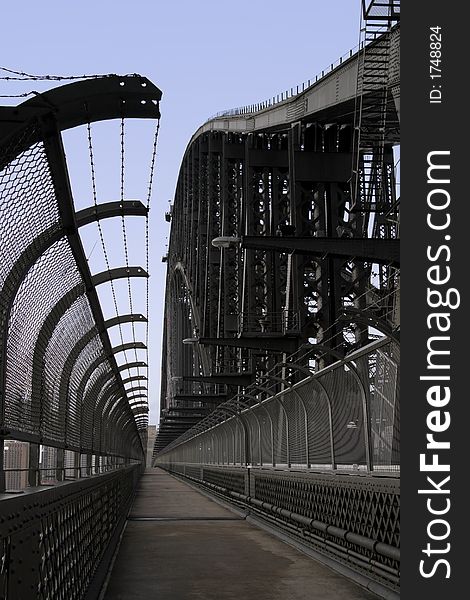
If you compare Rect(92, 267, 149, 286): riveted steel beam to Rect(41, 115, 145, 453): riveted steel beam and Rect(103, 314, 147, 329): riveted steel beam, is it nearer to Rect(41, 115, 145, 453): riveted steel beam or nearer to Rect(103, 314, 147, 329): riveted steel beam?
Rect(41, 115, 145, 453): riveted steel beam

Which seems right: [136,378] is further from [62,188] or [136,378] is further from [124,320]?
[62,188]

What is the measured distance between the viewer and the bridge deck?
11.1m

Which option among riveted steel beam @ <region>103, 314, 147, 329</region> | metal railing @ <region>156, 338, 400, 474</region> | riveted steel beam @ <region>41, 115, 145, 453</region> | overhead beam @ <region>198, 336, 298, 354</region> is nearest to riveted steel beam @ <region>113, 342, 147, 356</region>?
riveted steel beam @ <region>103, 314, 147, 329</region>

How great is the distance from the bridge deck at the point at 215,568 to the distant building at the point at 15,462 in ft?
5.46

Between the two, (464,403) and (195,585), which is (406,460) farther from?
(195,585)

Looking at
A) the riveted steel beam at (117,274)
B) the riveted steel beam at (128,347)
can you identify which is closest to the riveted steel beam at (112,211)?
the riveted steel beam at (117,274)

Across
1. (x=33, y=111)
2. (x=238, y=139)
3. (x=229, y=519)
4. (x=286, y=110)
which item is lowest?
(x=229, y=519)

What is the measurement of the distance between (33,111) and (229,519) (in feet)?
61.5

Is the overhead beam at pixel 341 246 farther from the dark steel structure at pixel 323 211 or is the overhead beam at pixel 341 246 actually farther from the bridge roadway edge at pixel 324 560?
the bridge roadway edge at pixel 324 560

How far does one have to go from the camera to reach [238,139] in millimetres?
49312

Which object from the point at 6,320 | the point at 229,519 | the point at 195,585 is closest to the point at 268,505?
the point at 229,519

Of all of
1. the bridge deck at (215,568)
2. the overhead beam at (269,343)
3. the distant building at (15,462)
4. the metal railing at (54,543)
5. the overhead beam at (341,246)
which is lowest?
the bridge deck at (215,568)

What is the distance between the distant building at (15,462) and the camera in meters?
9.24

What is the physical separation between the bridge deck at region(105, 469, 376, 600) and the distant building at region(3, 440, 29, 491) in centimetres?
166
